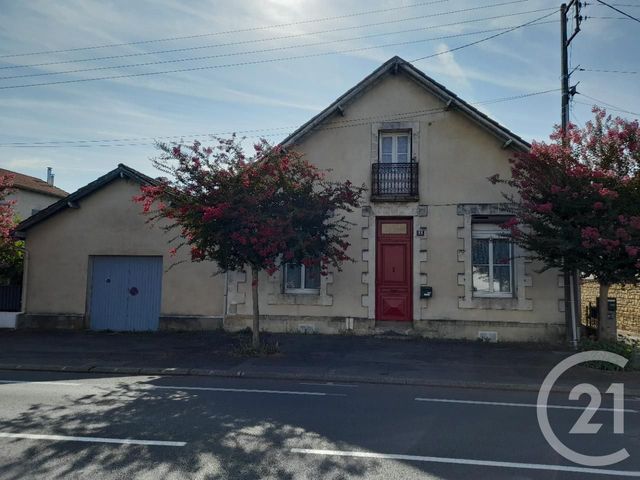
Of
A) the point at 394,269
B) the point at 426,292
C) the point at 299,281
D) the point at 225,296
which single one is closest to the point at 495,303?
the point at 426,292

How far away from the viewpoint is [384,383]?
834 cm

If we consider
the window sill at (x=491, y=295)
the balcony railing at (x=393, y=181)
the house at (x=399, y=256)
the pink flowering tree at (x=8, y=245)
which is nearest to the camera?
the house at (x=399, y=256)

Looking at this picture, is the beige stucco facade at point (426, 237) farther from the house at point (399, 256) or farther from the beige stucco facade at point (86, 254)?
the beige stucco facade at point (86, 254)

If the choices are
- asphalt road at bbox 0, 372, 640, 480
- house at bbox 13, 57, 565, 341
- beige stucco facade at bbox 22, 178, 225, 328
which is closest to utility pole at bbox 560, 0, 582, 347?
house at bbox 13, 57, 565, 341

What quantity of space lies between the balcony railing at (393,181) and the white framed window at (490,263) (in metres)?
2.08

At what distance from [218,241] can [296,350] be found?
3080 millimetres

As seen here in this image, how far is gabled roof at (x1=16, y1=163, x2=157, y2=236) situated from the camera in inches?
570

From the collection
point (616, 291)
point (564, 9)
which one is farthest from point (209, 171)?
point (616, 291)

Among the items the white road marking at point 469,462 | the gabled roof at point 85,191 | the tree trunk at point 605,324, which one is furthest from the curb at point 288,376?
the gabled roof at point 85,191

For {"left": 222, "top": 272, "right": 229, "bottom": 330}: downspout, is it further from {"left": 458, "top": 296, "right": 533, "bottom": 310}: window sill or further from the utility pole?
the utility pole

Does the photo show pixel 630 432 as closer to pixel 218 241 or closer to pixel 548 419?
pixel 548 419

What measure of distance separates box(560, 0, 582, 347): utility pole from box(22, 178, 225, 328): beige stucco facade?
31.6 ft

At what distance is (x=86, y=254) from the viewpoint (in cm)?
1470

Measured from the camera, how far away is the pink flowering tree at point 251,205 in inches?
383
